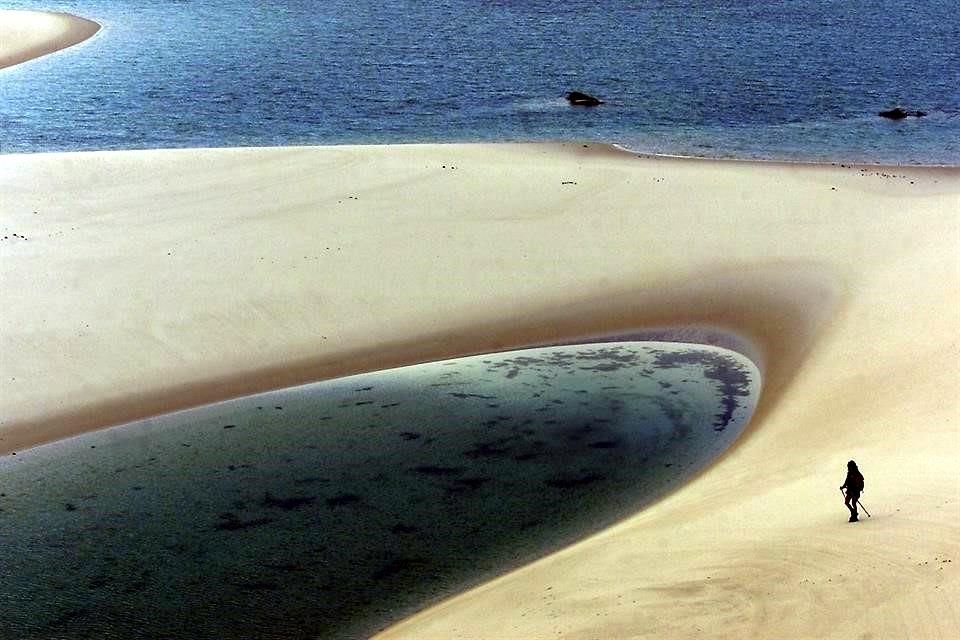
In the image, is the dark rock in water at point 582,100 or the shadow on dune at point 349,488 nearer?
the shadow on dune at point 349,488

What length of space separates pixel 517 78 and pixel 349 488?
38.3m

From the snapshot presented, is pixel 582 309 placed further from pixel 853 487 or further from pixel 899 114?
pixel 899 114

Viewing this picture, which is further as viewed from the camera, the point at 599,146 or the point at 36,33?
the point at 36,33

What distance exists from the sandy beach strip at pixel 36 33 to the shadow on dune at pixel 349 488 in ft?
150

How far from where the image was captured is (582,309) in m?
29.8

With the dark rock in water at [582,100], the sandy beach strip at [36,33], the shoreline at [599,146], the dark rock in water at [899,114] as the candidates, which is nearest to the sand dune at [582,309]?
the shoreline at [599,146]

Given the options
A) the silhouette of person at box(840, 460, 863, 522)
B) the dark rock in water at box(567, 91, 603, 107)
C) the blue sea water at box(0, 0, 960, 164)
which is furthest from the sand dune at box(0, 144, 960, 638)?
the dark rock in water at box(567, 91, 603, 107)

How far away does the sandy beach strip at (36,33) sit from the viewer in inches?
2621

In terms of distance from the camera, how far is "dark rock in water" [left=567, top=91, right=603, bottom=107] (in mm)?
51625

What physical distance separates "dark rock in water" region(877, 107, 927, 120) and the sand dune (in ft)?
35.6

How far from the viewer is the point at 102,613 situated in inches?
723

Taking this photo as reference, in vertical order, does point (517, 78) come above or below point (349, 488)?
above

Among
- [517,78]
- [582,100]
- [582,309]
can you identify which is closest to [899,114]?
[582,100]

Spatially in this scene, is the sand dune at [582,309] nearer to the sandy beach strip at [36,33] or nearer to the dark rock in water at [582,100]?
the dark rock in water at [582,100]
